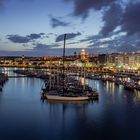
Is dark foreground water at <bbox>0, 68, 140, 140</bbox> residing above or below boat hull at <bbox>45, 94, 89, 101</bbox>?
below

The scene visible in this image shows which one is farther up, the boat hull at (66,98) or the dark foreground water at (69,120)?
the boat hull at (66,98)

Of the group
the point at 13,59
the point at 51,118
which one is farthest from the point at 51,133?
the point at 13,59

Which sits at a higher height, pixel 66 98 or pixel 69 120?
pixel 66 98

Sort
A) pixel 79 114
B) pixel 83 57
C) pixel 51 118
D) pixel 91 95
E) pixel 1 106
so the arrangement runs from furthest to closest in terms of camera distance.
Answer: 1. pixel 83 57
2. pixel 91 95
3. pixel 1 106
4. pixel 79 114
5. pixel 51 118

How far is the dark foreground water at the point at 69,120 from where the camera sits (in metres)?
17.3

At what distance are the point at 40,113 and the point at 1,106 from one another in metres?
4.20

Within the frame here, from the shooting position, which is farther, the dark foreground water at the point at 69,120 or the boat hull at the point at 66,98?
the boat hull at the point at 66,98

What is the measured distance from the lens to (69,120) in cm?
2083

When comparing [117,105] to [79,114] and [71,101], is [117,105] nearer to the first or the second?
[71,101]

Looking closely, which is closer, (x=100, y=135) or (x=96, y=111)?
(x=100, y=135)

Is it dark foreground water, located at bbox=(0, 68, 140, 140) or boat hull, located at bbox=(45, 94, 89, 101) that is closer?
dark foreground water, located at bbox=(0, 68, 140, 140)

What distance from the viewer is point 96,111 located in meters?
23.9

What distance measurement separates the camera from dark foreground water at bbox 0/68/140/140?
17.3 metres

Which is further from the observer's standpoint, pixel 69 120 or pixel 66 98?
pixel 66 98
